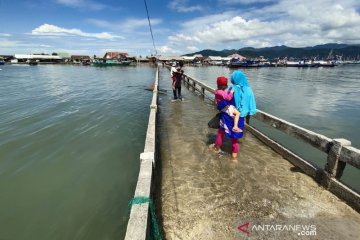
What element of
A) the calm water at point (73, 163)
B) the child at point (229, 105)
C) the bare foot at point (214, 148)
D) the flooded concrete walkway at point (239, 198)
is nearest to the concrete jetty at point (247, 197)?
the flooded concrete walkway at point (239, 198)

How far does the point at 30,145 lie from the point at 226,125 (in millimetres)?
7348

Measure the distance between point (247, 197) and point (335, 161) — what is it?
5.36 feet

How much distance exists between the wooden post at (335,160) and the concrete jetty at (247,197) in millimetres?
20

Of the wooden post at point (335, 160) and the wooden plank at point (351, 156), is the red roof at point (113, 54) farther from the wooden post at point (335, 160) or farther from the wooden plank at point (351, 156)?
the wooden plank at point (351, 156)

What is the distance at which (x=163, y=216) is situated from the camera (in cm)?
334

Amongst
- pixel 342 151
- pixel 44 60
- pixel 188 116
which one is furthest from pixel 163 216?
pixel 44 60

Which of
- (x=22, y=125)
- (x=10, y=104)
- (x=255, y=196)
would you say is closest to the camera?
(x=255, y=196)

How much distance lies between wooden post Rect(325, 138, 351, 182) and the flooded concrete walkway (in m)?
0.37

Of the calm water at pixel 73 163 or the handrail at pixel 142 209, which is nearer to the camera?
the handrail at pixel 142 209

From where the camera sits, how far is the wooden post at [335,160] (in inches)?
141

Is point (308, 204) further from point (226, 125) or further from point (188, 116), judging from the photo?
point (188, 116)

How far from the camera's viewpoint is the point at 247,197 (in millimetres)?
3709

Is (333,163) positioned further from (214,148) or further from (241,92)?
(214,148)

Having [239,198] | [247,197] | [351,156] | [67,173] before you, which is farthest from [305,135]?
[67,173]
